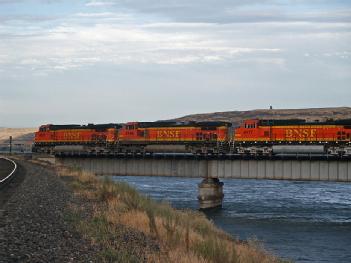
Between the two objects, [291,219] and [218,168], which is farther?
[218,168]

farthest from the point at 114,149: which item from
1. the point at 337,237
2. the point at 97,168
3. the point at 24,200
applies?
the point at 24,200

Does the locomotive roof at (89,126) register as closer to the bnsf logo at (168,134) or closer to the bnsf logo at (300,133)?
the bnsf logo at (168,134)

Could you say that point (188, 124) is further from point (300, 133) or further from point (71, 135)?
point (71, 135)

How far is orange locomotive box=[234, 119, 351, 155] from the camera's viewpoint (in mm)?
60906

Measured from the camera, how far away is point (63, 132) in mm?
84938

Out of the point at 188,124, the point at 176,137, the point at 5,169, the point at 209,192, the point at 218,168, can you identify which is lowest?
the point at 209,192

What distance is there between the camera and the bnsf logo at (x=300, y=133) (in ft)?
206

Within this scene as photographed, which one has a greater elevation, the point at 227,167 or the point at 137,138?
the point at 137,138

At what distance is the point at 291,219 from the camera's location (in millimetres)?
48969

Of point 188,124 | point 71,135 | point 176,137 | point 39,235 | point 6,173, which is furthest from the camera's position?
point 71,135

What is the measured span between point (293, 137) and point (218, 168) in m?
10.2

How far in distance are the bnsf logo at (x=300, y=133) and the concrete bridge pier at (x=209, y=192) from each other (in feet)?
33.0

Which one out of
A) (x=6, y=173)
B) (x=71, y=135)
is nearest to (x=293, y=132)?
(x=6, y=173)

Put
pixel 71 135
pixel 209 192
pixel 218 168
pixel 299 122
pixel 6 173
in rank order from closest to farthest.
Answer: pixel 6 173 < pixel 209 192 < pixel 218 168 < pixel 299 122 < pixel 71 135
